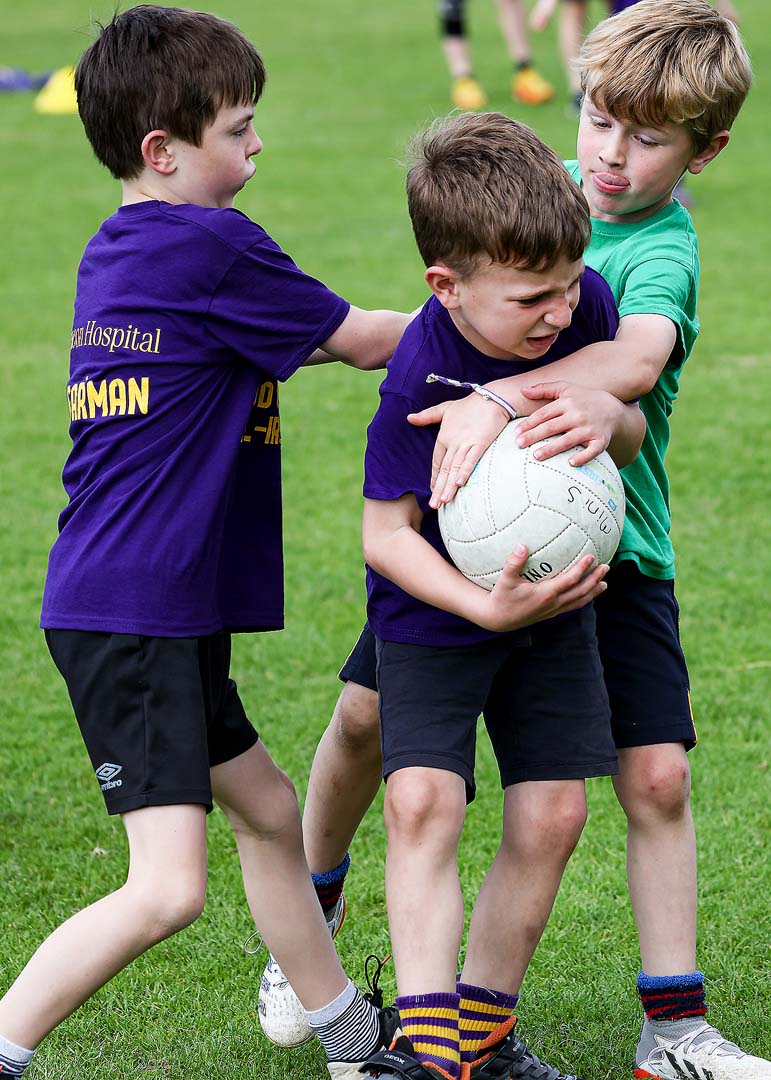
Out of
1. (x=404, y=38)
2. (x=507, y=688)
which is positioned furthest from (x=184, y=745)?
(x=404, y=38)

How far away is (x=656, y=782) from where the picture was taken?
3361mm

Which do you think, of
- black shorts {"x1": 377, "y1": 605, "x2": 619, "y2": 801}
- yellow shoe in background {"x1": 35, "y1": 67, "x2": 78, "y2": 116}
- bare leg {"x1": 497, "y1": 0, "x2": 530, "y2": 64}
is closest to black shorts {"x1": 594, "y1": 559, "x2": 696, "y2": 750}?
black shorts {"x1": 377, "y1": 605, "x2": 619, "y2": 801}

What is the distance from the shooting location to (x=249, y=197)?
13.5 m

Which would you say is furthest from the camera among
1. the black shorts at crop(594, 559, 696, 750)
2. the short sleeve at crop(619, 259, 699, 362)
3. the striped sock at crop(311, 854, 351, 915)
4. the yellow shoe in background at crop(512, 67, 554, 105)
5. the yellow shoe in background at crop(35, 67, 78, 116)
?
the yellow shoe in background at crop(35, 67, 78, 116)

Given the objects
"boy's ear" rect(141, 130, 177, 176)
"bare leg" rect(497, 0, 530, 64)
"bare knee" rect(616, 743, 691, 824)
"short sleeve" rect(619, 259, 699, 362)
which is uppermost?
"bare leg" rect(497, 0, 530, 64)

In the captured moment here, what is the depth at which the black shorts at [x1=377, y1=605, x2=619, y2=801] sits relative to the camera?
306cm

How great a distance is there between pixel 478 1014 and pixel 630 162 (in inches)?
72.3

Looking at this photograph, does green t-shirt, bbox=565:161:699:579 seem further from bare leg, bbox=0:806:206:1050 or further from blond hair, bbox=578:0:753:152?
bare leg, bbox=0:806:206:1050

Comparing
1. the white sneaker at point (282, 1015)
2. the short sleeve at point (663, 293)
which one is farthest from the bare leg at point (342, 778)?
the short sleeve at point (663, 293)

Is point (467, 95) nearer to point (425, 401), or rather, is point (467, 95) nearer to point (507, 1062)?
point (425, 401)

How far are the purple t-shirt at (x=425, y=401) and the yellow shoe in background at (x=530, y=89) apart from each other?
13765 millimetres

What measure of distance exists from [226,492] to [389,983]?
1.53 metres

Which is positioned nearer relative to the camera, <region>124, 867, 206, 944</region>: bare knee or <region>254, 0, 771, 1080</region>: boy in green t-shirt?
<region>124, 867, 206, 944</region>: bare knee

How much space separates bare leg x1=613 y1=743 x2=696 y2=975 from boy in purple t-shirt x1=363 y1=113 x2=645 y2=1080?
26 centimetres
